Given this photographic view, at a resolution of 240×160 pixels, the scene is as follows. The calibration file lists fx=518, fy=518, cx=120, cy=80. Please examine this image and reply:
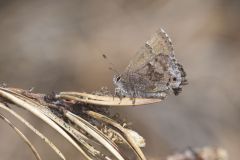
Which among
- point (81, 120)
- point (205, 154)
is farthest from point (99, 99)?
point (205, 154)

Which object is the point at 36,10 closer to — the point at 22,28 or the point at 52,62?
the point at 22,28

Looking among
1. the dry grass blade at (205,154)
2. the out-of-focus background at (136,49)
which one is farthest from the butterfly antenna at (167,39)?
the out-of-focus background at (136,49)

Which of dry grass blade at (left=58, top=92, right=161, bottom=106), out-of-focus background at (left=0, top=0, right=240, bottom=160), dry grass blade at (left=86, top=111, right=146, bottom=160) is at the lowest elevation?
dry grass blade at (left=86, top=111, right=146, bottom=160)

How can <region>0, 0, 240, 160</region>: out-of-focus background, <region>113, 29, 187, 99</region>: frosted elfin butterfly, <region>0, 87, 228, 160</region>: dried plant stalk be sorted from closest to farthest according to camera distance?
<region>0, 87, 228, 160</region>: dried plant stalk → <region>113, 29, 187, 99</region>: frosted elfin butterfly → <region>0, 0, 240, 160</region>: out-of-focus background

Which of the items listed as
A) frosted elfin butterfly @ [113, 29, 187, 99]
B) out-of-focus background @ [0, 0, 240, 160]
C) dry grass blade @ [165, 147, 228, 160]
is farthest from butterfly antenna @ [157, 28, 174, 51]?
out-of-focus background @ [0, 0, 240, 160]

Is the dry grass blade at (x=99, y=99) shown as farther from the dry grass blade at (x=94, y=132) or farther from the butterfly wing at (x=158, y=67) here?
the butterfly wing at (x=158, y=67)

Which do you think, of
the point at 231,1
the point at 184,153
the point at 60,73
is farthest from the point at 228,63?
the point at 184,153

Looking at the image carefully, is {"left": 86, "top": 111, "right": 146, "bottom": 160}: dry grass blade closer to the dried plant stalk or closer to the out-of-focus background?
the dried plant stalk
